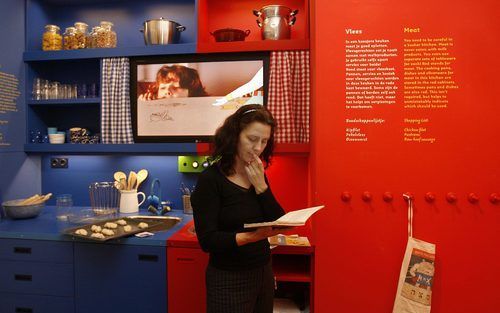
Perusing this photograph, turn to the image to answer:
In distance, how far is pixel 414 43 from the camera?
1.68 meters

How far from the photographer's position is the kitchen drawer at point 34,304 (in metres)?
2.02

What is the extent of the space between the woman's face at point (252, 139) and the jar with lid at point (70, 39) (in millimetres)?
1822

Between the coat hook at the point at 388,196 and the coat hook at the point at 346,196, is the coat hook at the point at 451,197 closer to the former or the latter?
the coat hook at the point at 388,196

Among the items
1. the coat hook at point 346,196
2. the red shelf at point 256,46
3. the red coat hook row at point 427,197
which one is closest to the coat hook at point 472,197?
the red coat hook row at point 427,197

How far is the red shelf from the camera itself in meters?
2.18

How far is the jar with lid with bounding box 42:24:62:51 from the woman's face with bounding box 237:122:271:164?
1.95 metres

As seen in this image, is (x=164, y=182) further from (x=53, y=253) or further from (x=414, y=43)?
(x=414, y=43)

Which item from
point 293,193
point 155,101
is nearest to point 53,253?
point 155,101

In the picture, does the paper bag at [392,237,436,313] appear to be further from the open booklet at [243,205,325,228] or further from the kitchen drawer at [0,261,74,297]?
the kitchen drawer at [0,261,74,297]

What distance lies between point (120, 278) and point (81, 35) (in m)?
1.73

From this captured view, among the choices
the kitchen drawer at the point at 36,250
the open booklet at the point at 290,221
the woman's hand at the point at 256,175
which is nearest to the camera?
the open booklet at the point at 290,221

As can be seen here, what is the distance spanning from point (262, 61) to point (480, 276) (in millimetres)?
1658

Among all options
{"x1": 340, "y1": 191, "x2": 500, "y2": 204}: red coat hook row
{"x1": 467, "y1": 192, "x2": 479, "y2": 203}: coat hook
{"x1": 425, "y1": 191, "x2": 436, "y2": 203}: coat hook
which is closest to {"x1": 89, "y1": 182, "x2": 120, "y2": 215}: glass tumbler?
{"x1": 340, "y1": 191, "x2": 500, "y2": 204}: red coat hook row

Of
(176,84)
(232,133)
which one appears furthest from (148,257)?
(176,84)
